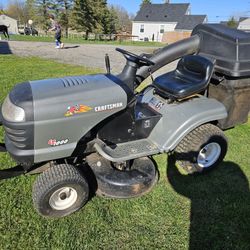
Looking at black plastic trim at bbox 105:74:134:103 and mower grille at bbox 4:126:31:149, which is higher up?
black plastic trim at bbox 105:74:134:103

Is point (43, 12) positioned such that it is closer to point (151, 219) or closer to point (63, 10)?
point (63, 10)

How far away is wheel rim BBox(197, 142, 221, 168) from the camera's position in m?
3.21

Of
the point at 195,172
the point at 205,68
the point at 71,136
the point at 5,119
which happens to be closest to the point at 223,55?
the point at 205,68

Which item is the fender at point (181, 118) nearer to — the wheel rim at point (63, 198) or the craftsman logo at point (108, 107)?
the craftsman logo at point (108, 107)

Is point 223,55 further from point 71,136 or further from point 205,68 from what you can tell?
point 71,136

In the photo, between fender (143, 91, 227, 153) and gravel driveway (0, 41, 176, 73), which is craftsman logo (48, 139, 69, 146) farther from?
gravel driveway (0, 41, 176, 73)

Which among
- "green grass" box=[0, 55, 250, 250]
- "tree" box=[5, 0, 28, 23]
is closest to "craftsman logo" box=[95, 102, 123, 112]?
"green grass" box=[0, 55, 250, 250]

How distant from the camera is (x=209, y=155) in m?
3.30

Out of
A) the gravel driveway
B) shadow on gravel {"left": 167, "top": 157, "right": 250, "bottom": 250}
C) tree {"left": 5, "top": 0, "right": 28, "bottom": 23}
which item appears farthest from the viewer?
tree {"left": 5, "top": 0, "right": 28, "bottom": 23}

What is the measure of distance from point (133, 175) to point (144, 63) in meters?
1.14

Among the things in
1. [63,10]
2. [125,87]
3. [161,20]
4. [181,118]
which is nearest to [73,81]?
[125,87]

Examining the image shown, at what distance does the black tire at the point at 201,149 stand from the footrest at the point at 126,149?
40 centimetres

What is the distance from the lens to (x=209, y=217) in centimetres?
258

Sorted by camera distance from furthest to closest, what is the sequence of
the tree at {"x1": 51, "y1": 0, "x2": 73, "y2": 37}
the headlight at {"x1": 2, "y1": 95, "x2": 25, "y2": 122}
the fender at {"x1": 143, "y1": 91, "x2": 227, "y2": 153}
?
1. the tree at {"x1": 51, "y1": 0, "x2": 73, "y2": 37}
2. the fender at {"x1": 143, "y1": 91, "x2": 227, "y2": 153}
3. the headlight at {"x1": 2, "y1": 95, "x2": 25, "y2": 122}
